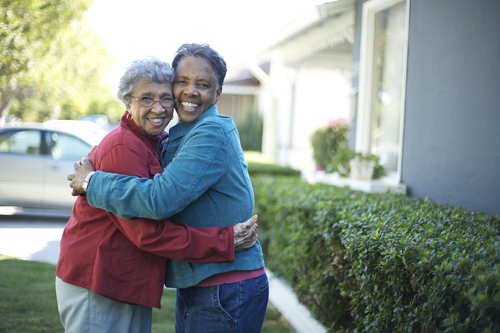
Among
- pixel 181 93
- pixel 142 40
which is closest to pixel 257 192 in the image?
pixel 142 40

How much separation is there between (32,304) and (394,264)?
316 cm

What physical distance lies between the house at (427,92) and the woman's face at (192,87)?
2940 millimetres

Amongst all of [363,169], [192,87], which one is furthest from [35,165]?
[363,169]

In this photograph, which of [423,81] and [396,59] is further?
[396,59]

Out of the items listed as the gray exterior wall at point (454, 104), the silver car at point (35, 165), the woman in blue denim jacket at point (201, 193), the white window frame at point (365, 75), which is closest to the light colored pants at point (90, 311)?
the woman in blue denim jacket at point (201, 193)

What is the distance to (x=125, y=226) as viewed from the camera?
2012 millimetres

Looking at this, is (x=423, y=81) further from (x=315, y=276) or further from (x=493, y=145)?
(x=315, y=276)

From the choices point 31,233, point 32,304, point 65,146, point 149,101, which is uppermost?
point 149,101

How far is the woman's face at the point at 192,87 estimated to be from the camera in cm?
224

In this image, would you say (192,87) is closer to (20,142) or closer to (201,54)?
(201,54)

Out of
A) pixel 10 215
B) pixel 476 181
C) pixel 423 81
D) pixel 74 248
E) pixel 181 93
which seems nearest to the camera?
pixel 74 248

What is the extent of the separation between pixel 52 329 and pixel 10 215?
104 centimetres

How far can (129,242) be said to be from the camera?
82.7 inches

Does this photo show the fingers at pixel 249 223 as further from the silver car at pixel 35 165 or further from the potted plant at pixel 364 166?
the potted plant at pixel 364 166
